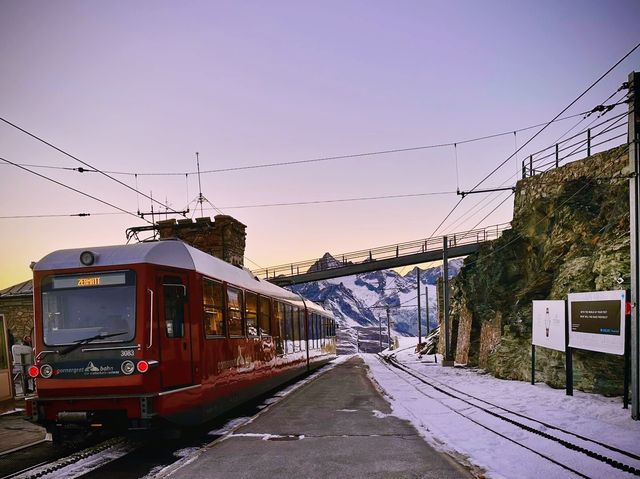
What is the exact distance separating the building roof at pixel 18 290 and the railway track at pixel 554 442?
22.0 m

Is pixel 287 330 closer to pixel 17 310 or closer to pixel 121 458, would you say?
pixel 121 458

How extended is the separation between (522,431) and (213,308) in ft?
18.3

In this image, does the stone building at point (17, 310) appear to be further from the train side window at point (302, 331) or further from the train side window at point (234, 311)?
the train side window at point (234, 311)

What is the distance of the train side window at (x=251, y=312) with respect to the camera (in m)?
12.2

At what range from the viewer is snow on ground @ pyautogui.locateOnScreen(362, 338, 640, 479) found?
6422 mm

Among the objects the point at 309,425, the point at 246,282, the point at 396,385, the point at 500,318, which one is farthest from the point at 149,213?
the point at 500,318

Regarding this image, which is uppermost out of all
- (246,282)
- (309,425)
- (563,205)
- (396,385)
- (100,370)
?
(563,205)

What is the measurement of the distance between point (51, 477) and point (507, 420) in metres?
7.14

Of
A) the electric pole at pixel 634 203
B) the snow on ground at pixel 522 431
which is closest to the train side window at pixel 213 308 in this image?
the snow on ground at pixel 522 431

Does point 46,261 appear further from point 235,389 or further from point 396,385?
point 396,385

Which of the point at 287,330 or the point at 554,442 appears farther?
the point at 287,330

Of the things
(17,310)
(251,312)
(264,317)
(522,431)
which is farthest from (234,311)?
(17,310)

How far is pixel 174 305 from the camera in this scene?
848cm

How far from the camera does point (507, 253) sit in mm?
22016
